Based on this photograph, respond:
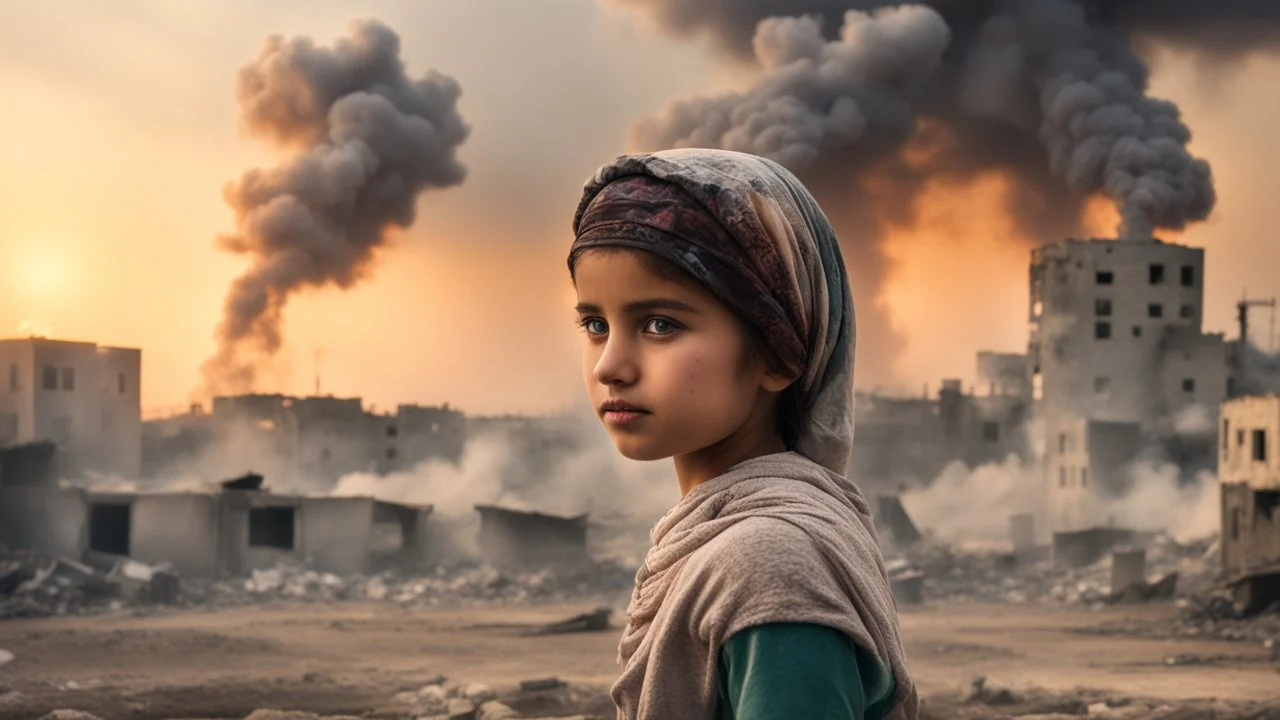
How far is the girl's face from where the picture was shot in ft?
5.02

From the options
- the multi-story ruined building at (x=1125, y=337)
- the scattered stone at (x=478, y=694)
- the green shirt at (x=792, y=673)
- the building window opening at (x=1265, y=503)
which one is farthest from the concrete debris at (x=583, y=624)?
the green shirt at (x=792, y=673)

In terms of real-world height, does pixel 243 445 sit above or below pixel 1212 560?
above

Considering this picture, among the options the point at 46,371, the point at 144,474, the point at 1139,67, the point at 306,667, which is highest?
the point at 1139,67

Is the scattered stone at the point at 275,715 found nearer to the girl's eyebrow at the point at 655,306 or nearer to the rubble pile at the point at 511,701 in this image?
the rubble pile at the point at 511,701

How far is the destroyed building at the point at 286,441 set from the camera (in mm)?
34906

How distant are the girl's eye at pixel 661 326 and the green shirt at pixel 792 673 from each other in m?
0.37

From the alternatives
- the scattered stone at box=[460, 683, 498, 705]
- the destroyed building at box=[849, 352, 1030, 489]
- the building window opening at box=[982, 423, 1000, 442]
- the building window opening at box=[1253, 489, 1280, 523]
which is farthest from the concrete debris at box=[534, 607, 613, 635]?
the building window opening at box=[982, 423, 1000, 442]

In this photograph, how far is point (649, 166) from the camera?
5.09ft

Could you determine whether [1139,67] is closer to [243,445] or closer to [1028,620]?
[1028,620]

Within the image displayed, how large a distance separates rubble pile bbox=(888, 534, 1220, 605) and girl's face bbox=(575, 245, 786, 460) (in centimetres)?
2393

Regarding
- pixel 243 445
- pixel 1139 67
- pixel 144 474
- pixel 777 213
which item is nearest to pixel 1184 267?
pixel 1139 67

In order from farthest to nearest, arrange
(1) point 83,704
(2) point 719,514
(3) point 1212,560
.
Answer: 1. (3) point 1212,560
2. (1) point 83,704
3. (2) point 719,514

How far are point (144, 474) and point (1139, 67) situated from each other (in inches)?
1288

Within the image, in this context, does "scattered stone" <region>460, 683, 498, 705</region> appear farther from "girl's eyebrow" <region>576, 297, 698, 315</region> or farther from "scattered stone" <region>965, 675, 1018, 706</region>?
"girl's eyebrow" <region>576, 297, 698, 315</region>
